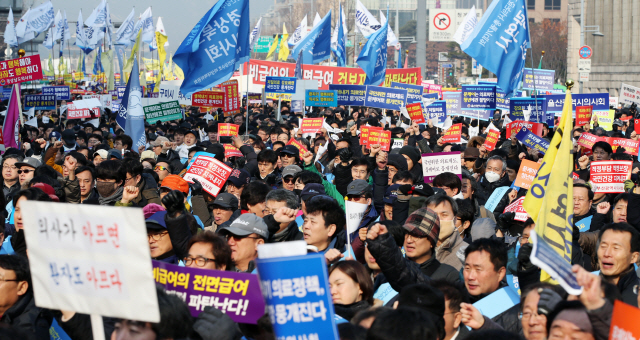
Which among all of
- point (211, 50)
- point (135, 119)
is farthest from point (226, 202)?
point (135, 119)

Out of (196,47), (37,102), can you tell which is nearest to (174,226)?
(196,47)

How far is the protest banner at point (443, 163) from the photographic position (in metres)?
7.96

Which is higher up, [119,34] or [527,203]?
[119,34]

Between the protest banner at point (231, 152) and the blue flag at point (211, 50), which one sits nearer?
the protest banner at point (231, 152)

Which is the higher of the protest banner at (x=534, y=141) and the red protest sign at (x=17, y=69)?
the red protest sign at (x=17, y=69)

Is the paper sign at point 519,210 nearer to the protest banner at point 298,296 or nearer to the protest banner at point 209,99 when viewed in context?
the protest banner at point 298,296

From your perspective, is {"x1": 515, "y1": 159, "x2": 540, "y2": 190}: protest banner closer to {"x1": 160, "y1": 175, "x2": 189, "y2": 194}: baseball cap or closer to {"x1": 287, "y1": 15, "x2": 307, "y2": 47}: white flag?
{"x1": 160, "y1": 175, "x2": 189, "y2": 194}: baseball cap

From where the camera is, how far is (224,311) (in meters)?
3.47

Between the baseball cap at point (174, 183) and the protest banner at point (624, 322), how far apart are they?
5.17m

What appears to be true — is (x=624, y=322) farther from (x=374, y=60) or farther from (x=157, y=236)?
(x=374, y=60)

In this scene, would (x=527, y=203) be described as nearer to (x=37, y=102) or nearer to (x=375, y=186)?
(x=375, y=186)

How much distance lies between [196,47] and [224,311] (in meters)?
8.23

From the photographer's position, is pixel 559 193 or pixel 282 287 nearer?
pixel 282 287

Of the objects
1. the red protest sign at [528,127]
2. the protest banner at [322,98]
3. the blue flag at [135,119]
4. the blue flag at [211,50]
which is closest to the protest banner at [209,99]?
the protest banner at [322,98]
